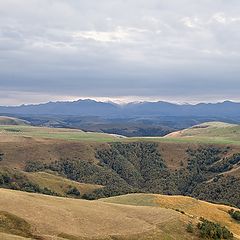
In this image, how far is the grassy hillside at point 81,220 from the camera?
168 feet

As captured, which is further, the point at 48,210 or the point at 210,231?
the point at 210,231

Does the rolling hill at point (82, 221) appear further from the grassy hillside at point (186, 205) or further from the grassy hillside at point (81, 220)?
the grassy hillside at point (186, 205)

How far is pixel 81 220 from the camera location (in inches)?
2277

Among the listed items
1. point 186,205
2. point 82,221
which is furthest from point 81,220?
point 186,205

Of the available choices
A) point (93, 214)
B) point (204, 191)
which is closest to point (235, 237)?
point (93, 214)

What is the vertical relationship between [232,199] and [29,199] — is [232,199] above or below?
below

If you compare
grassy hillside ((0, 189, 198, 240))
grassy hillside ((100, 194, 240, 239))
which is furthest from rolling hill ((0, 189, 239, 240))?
grassy hillside ((100, 194, 240, 239))

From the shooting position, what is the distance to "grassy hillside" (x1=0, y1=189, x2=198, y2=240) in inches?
2020

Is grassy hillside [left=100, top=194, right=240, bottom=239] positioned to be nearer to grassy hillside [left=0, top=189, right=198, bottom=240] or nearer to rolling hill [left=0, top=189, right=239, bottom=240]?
rolling hill [left=0, top=189, right=239, bottom=240]

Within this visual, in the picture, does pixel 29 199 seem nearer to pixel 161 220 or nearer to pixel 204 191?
pixel 161 220

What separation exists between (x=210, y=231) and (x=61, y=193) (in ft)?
276

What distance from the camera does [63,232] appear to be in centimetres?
5144

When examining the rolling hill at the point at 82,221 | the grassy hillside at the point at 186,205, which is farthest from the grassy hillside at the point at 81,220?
the grassy hillside at the point at 186,205

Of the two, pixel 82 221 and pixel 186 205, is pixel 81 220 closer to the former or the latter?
pixel 82 221
